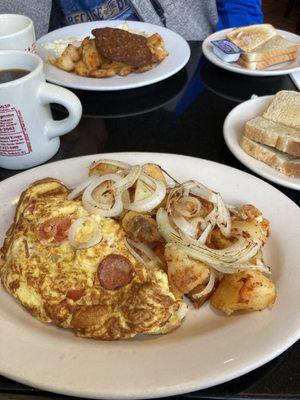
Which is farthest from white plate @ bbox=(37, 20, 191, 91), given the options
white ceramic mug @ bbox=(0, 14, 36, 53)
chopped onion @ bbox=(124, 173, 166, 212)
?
chopped onion @ bbox=(124, 173, 166, 212)

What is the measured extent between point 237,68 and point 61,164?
982 mm

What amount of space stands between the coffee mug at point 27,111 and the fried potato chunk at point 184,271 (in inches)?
25.4

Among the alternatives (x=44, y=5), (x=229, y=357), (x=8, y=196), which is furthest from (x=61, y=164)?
(x=44, y=5)

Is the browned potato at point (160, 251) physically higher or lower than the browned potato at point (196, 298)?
higher

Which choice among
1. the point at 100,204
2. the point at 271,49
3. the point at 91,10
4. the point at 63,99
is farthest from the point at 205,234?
the point at 91,10

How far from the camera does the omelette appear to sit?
0.84m

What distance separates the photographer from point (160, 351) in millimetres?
812

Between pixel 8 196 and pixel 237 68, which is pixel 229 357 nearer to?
pixel 8 196

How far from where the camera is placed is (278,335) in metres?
0.80

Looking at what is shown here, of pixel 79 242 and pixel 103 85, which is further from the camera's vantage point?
pixel 103 85

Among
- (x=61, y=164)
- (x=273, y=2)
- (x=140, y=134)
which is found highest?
(x=61, y=164)

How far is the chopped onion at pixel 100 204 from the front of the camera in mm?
993

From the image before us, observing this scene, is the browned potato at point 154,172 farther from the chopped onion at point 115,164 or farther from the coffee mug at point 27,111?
the coffee mug at point 27,111

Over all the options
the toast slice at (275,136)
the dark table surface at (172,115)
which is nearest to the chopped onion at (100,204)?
the dark table surface at (172,115)
